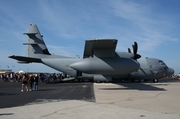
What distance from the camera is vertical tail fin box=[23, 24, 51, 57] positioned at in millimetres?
29031

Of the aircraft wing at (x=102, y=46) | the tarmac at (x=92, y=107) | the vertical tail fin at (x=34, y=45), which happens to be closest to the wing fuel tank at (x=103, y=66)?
the aircraft wing at (x=102, y=46)

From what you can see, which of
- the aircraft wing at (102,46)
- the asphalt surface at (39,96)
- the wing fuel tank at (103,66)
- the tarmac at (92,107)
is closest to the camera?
the tarmac at (92,107)

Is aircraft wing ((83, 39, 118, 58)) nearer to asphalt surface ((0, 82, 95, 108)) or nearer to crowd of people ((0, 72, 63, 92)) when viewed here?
asphalt surface ((0, 82, 95, 108))

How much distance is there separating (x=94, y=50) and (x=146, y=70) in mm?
13156

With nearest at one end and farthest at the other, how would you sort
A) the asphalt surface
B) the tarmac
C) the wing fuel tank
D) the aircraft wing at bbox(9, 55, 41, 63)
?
the tarmac, the asphalt surface, the wing fuel tank, the aircraft wing at bbox(9, 55, 41, 63)

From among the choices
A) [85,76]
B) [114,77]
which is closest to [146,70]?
[114,77]

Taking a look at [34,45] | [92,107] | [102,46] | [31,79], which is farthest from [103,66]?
[34,45]

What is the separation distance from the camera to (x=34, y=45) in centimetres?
2909

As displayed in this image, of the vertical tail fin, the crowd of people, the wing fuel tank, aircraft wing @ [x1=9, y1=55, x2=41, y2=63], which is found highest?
the vertical tail fin

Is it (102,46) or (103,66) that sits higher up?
(102,46)

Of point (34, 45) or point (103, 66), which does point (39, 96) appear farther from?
point (34, 45)

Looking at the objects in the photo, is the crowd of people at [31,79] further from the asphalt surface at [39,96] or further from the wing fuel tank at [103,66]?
the wing fuel tank at [103,66]

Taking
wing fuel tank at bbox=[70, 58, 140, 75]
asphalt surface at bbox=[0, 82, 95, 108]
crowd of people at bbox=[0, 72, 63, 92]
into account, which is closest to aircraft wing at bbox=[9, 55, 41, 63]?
crowd of people at bbox=[0, 72, 63, 92]

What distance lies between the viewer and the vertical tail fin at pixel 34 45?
95.2 ft
